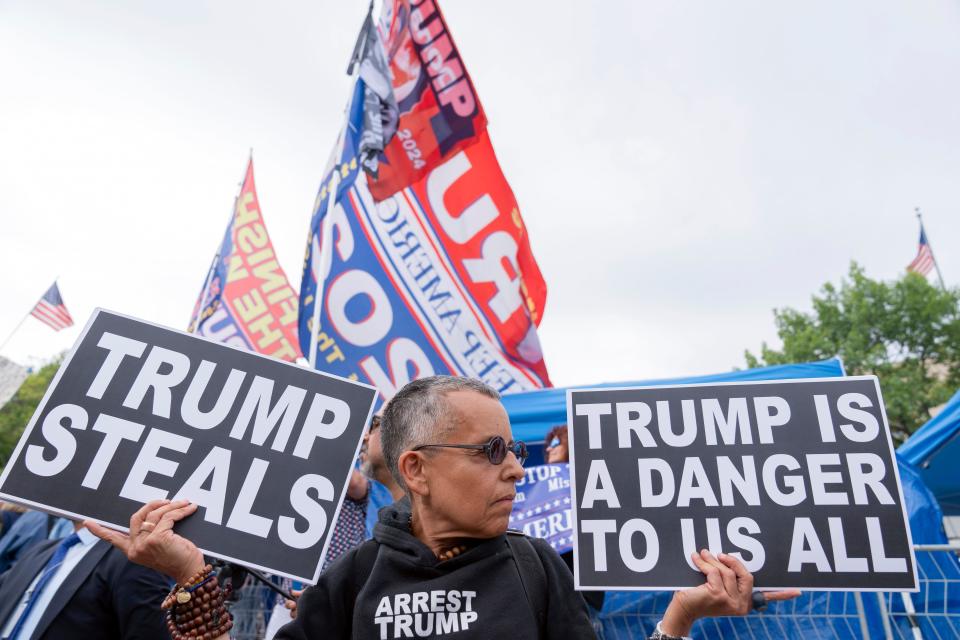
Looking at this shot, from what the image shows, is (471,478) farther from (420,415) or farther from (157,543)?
(157,543)

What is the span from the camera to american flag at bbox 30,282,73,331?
13.1m

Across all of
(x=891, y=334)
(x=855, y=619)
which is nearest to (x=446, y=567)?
(x=855, y=619)

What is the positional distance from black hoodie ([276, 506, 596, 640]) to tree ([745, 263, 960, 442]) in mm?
28804

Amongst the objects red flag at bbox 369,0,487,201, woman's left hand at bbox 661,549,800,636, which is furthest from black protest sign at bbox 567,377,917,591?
red flag at bbox 369,0,487,201

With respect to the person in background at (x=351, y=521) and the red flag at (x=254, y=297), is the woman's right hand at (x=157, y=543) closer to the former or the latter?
the person in background at (x=351, y=521)

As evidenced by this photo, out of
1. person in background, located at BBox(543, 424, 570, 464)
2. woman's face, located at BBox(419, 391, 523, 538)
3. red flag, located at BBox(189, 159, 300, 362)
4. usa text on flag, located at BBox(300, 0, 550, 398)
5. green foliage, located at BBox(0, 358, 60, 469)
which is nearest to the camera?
woman's face, located at BBox(419, 391, 523, 538)

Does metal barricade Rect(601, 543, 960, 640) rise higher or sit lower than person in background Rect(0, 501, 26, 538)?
lower

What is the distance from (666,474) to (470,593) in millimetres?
743

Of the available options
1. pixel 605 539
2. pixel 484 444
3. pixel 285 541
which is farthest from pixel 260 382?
pixel 605 539

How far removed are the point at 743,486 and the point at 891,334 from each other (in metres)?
31.7

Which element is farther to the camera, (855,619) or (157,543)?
(855,619)

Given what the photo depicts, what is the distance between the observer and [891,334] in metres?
28.2

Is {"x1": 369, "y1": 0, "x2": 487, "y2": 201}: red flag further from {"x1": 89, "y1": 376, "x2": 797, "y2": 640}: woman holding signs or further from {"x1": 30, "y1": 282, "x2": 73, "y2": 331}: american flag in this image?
{"x1": 30, "y1": 282, "x2": 73, "y2": 331}: american flag

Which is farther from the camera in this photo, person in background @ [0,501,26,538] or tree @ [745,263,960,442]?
tree @ [745,263,960,442]
